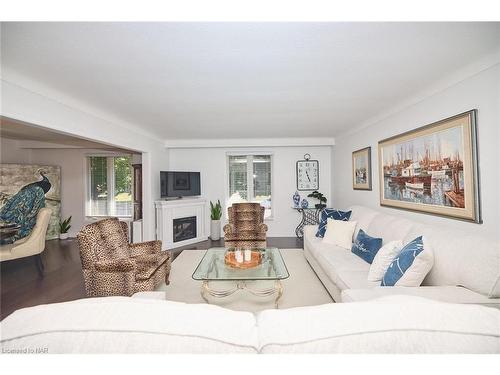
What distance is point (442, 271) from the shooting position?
1684 millimetres

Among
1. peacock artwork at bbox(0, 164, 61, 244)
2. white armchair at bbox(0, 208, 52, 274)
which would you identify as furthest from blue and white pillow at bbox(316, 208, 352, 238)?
peacock artwork at bbox(0, 164, 61, 244)

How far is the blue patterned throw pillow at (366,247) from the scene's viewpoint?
2.39 metres

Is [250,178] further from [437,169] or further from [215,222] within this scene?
[437,169]

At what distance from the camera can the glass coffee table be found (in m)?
2.25

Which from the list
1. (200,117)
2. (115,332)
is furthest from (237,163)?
(115,332)

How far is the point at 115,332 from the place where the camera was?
24.8 inches

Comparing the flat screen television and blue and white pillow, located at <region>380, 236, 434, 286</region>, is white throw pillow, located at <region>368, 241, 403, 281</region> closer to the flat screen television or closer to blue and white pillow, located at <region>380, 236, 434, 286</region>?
blue and white pillow, located at <region>380, 236, 434, 286</region>

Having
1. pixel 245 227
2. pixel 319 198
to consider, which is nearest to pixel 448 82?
pixel 319 198

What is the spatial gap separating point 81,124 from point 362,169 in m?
4.31

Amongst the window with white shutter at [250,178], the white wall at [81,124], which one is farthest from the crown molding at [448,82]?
Answer: the white wall at [81,124]

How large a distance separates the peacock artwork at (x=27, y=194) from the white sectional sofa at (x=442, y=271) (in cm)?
582

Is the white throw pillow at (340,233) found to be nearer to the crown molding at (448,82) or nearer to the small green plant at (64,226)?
the crown molding at (448,82)
